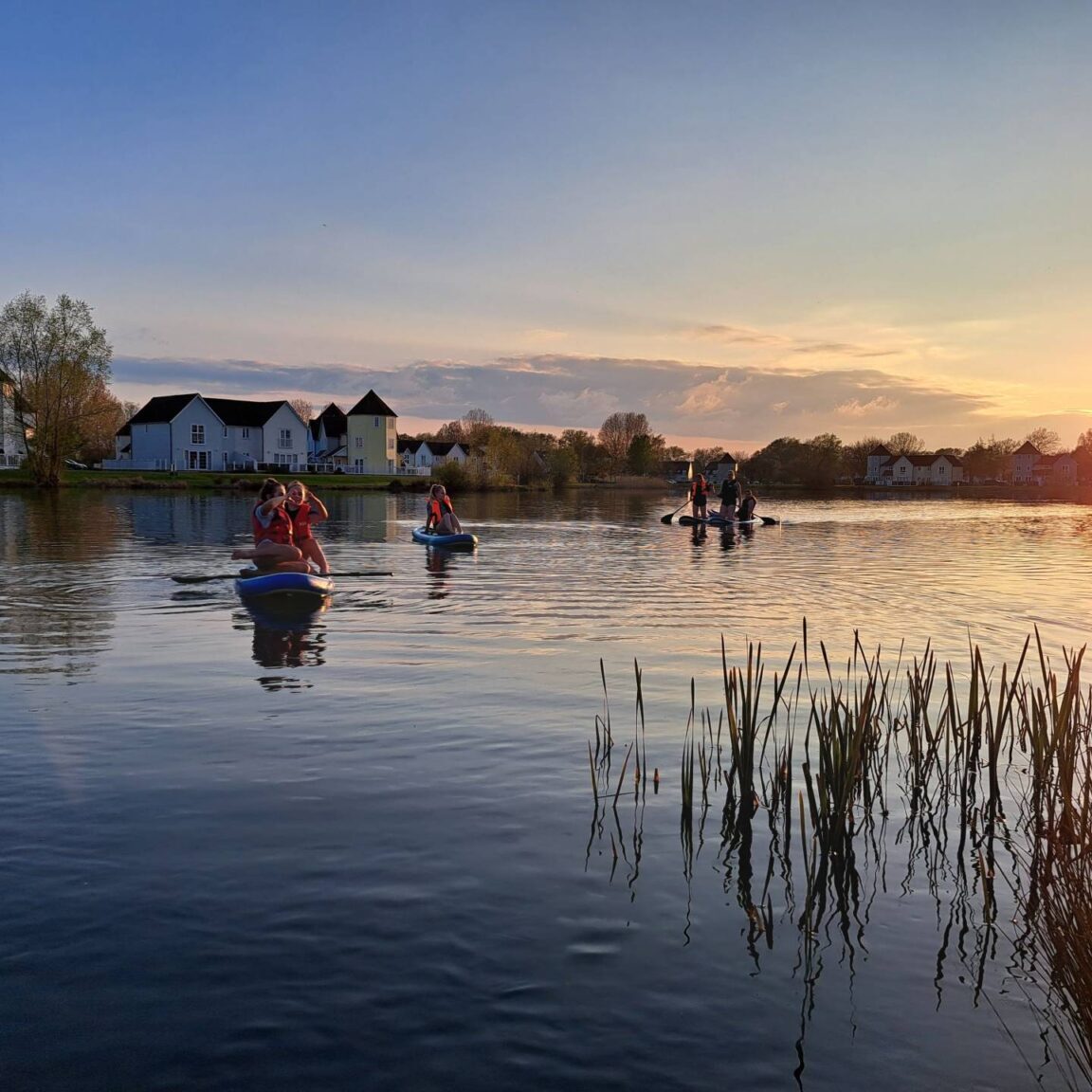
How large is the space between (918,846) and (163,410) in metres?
99.3

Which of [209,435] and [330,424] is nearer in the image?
[209,435]

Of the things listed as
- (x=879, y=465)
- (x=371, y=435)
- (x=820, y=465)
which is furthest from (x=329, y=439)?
(x=879, y=465)

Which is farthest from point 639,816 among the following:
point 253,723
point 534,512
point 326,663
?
point 534,512

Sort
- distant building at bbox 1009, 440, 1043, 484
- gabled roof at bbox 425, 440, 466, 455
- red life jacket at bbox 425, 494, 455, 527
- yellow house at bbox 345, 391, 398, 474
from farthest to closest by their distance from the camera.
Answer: distant building at bbox 1009, 440, 1043, 484, gabled roof at bbox 425, 440, 466, 455, yellow house at bbox 345, 391, 398, 474, red life jacket at bbox 425, 494, 455, 527

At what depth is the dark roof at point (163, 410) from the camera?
95312 millimetres

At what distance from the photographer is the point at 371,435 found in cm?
10875

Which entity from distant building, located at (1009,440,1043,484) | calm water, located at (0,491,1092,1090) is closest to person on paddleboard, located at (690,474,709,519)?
calm water, located at (0,491,1092,1090)

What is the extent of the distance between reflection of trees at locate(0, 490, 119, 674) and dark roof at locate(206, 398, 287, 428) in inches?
2272

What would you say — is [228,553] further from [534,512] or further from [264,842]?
[534,512]

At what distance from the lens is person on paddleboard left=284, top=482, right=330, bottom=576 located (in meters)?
19.6

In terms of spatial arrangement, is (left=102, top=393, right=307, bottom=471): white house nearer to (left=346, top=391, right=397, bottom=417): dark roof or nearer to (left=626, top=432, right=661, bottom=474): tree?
(left=346, top=391, right=397, bottom=417): dark roof

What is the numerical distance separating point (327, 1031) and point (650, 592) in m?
16.7

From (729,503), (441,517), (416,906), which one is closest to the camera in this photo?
(416,906)

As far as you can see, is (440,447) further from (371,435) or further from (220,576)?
(220,576)
